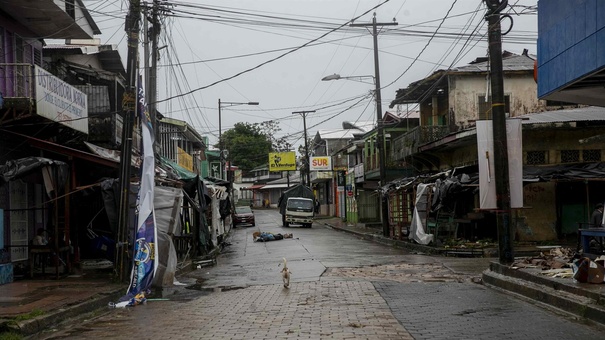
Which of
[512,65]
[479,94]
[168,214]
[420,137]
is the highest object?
[512,65]

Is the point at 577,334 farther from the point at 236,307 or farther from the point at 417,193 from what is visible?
the point at 417,193

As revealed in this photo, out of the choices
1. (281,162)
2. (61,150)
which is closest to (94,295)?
(61,150)

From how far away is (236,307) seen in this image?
38.7 feet

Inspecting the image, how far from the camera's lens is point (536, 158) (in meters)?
26.2

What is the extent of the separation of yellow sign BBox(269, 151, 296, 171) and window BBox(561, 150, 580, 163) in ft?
→ 200

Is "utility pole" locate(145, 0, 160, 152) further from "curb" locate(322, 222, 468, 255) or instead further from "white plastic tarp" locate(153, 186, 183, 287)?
"curb" locate(322, 222, 468, 255)

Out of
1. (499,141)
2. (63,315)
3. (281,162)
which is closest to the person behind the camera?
(63,315)

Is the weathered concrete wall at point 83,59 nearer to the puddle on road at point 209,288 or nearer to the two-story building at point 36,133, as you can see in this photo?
the two-story building at point 36,133

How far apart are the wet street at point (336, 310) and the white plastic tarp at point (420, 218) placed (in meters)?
7.62

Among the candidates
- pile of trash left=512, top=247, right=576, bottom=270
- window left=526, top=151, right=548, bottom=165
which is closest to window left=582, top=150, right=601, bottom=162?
window left=526, top=151, right=548, bottom=165

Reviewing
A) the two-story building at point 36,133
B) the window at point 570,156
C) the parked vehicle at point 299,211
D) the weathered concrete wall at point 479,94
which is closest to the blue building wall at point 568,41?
the two-story building at point 36,133

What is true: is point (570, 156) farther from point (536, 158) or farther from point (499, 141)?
point (499, 141)

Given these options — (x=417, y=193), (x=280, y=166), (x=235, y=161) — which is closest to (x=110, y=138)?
(x=417, y=193)

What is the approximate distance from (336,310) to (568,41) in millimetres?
6812
